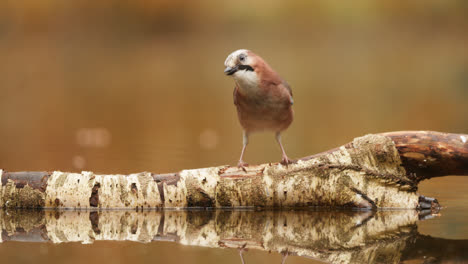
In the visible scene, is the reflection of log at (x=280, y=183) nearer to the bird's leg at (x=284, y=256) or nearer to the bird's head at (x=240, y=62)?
the bird's head at (x=240, y=62)

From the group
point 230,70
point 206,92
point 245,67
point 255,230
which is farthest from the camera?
point 206,92

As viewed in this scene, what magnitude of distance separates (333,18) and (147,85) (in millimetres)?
15078

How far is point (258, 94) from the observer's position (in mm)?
5559

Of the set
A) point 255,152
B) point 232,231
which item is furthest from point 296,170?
Result: point 255,152

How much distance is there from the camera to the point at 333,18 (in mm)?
31000

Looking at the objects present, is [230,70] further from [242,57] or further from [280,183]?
[280,183]

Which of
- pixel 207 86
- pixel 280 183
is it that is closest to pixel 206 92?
pixel 207 86

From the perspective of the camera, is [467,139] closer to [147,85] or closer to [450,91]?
[450,91]

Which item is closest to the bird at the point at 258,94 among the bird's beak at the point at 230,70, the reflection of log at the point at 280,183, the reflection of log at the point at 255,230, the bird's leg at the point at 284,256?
the bird's beak at the point at 230,70

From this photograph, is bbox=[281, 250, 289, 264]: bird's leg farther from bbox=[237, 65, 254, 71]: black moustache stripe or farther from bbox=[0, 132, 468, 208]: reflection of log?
bbox=[237, 65, 254, 71]: black moustache stripe

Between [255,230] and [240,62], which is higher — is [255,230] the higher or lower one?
the lower one

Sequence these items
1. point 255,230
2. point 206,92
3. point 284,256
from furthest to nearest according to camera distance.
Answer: point 206,92 < point 255,230 < point 284,256

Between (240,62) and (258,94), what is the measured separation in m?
0.27

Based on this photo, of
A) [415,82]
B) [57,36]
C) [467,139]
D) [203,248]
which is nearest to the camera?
[203,248]
